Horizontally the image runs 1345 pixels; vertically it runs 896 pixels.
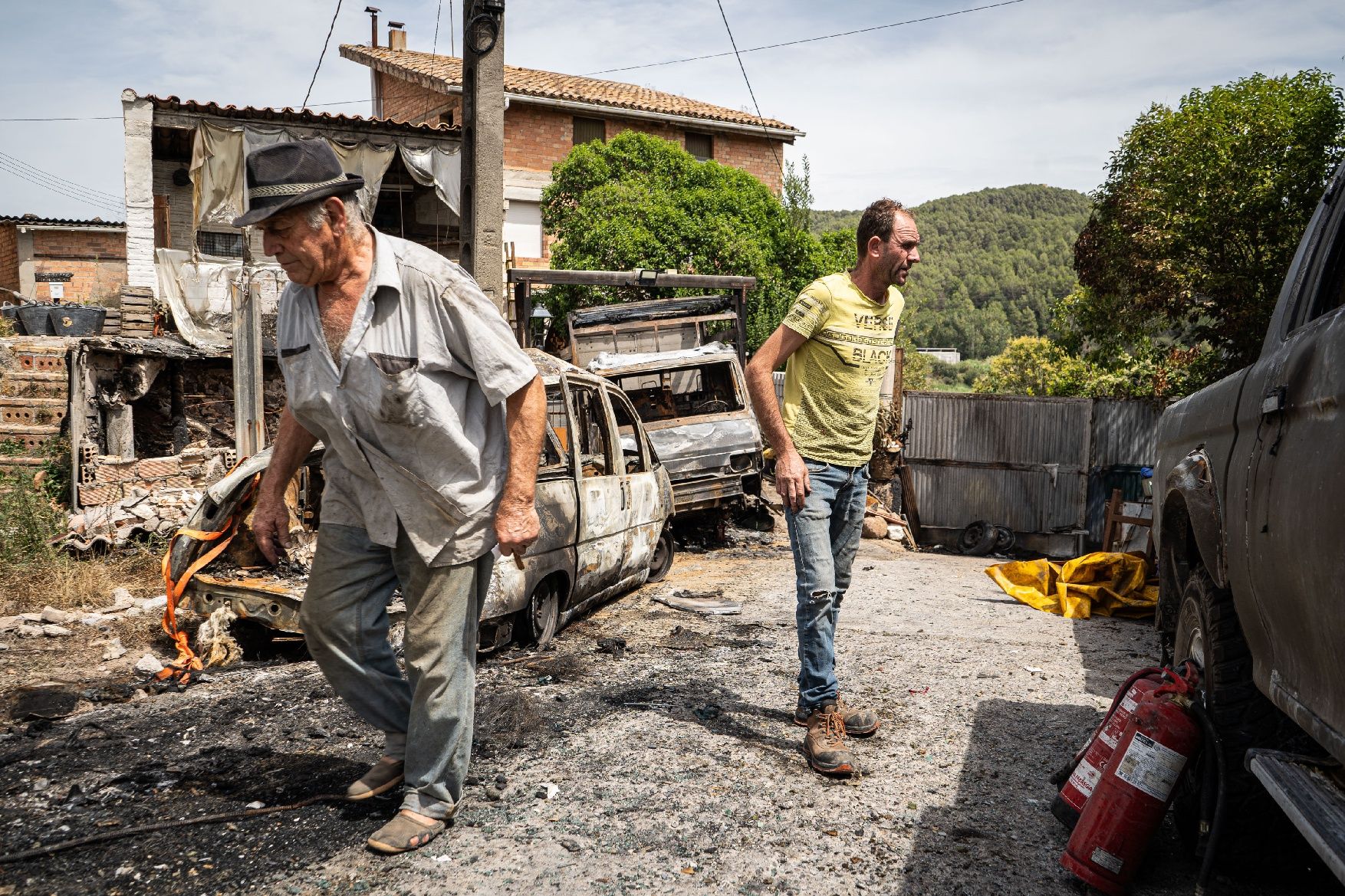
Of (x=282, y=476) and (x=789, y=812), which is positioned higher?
(x=282, y=476)

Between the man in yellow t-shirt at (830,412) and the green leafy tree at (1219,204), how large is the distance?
1061 cm

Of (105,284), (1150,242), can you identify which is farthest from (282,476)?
(105,284)

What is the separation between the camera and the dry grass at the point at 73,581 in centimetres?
683

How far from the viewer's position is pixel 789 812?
338cm

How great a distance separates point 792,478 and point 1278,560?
5.79 feet

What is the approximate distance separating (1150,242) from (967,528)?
15.1ft

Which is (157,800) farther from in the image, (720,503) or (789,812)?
(720,503)

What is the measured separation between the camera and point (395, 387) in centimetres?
287

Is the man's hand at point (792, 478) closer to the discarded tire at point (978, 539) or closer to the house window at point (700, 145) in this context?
the discarded tire at point (978, 539)

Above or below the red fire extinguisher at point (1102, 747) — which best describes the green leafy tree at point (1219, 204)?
above

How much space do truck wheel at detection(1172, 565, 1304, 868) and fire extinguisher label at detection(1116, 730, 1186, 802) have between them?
97 mm

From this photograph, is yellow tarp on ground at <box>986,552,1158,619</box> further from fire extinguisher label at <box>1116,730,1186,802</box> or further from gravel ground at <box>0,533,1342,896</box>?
fire extinguisher label at <box>1116,730,1186,802</box>

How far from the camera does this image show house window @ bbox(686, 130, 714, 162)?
30.5 meters

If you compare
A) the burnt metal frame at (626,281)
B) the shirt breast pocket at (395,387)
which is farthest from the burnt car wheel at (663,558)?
the shirt breast pocket at (395,387)
